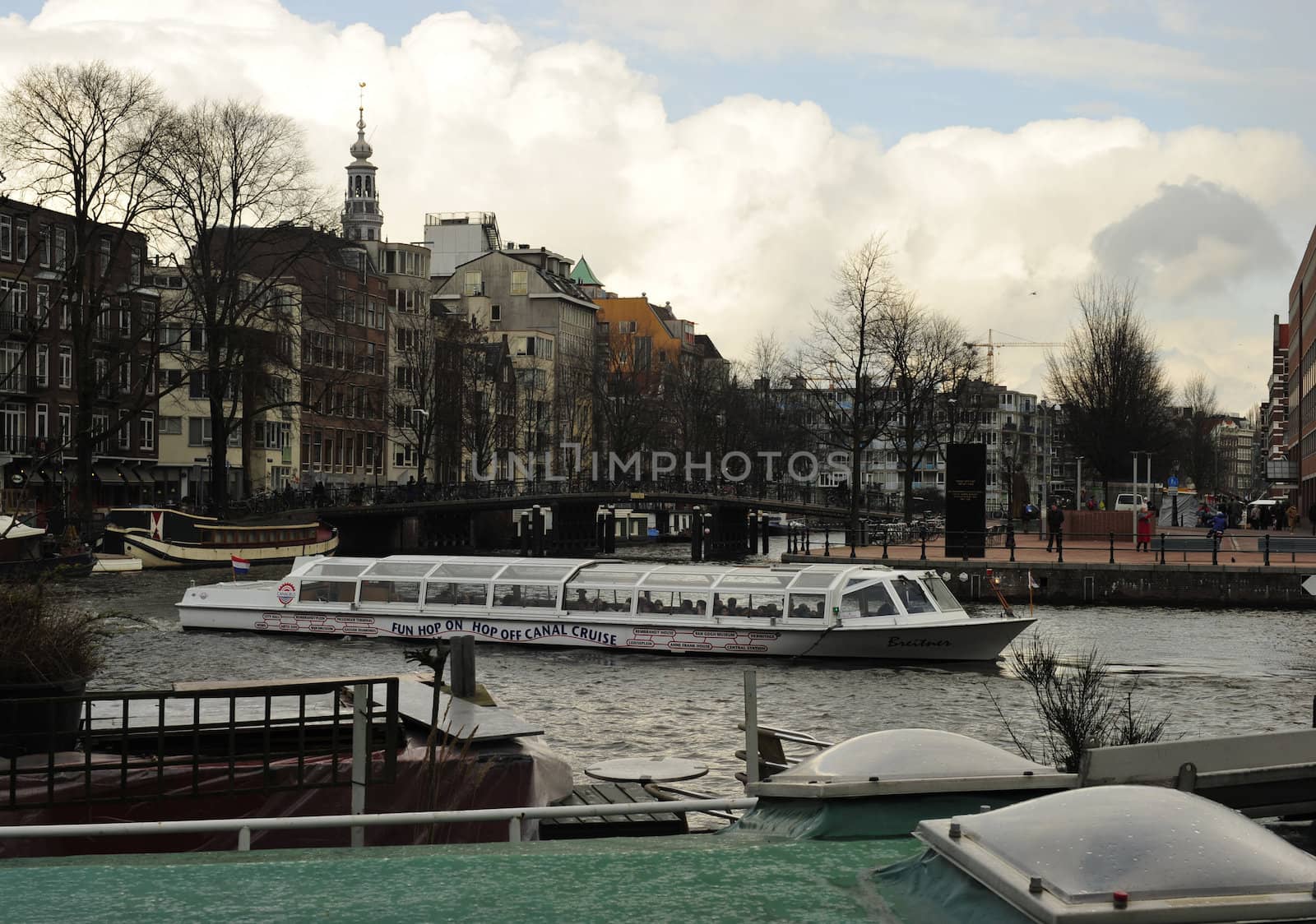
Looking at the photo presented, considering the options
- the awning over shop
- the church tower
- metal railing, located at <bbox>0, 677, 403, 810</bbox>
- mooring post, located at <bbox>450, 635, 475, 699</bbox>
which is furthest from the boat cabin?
the church tower

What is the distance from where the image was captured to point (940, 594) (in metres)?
33.3

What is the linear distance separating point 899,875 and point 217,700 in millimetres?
9120

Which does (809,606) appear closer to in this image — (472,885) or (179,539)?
(472,885)

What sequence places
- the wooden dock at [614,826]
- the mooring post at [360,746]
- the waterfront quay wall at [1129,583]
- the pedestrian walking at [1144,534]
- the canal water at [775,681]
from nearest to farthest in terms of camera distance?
the mooring post at [360,746] < the wooden dock at [614,826] < the canal water at [775,681] < the waterfront quay wall at [1129,583] < the pedestrian walking at [1144,534]

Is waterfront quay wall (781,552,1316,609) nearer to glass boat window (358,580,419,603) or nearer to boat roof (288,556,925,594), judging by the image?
boat roof (288,556,925,594)

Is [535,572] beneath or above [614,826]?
above

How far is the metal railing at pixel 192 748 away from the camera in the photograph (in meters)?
9.87

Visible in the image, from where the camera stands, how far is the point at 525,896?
476 cm

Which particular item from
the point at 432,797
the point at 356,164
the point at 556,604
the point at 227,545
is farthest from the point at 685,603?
the point at 356,164

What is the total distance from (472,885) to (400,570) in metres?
31.7

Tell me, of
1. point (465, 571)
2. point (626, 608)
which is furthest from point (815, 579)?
point (465, 571)

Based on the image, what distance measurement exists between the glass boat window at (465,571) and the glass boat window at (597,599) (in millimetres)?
2187

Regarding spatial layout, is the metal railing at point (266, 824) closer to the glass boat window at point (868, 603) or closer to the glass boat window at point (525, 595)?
the glass boat window at point (868, 603)

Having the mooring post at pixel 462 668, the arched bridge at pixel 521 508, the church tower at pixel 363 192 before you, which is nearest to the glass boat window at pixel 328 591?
the mooring post at pixel 462 668
